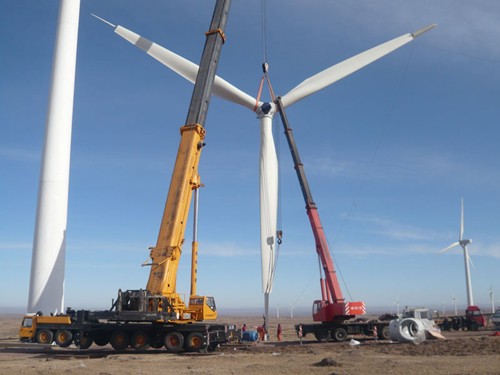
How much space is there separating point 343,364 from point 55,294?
67.0 feet

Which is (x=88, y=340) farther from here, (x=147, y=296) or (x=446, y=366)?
(x=446, y=366)

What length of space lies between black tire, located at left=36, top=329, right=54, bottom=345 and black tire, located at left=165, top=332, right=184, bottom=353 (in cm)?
658

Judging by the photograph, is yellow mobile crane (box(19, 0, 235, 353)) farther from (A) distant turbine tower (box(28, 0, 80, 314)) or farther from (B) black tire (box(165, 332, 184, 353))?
(A) distant turbine tower (box(28, 0, 80, 314))

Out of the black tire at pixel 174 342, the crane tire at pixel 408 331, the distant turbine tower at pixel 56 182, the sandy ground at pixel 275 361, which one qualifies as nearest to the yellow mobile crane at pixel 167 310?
the black tire at pixel 174 342

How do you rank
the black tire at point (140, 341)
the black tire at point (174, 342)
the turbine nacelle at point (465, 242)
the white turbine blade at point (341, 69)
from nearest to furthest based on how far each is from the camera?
the black tire at point (174, 342)
the black tire at point (140, 341)
the white turbine blade at point (341, 69)
the turbine nacelle at point (465, 242)

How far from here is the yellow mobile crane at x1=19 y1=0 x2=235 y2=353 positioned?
2275 centimetres

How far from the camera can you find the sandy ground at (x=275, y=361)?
1719cm

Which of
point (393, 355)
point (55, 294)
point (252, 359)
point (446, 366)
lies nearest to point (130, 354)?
point (252, 359)

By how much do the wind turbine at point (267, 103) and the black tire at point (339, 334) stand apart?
539 centimetres

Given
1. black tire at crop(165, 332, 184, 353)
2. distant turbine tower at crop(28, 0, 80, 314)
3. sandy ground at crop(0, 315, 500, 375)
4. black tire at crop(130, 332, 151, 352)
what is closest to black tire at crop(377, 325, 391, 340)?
sandy ground at crop(0, 315, 500, 375)

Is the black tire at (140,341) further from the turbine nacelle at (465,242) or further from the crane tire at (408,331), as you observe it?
the turbine nacelle at (465,242)

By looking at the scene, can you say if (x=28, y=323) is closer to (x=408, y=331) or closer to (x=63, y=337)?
(x=63, y=337)

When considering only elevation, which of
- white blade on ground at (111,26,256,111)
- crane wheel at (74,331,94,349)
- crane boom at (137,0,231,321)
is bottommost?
crane wheel at (74,331,94,349)

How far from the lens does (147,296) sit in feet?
74.2
